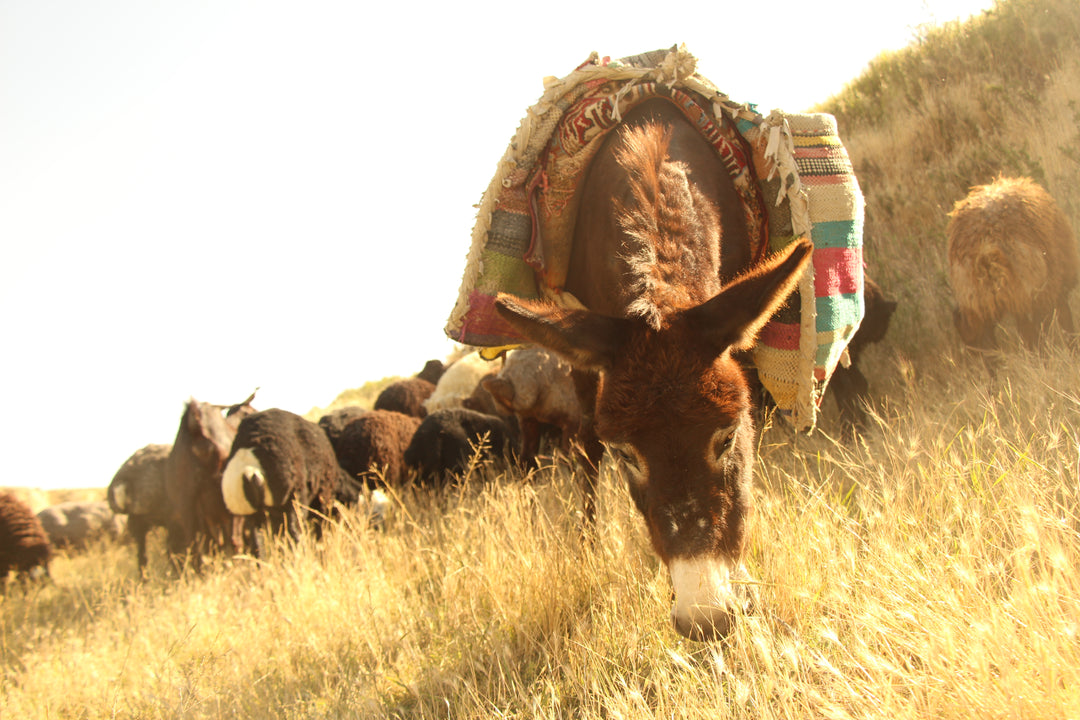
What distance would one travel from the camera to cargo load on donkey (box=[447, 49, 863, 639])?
8.06 feet

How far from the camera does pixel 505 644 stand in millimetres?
3207

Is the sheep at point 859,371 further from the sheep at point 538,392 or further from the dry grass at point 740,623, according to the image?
the sheep at point 538,392

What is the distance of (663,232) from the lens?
305cm

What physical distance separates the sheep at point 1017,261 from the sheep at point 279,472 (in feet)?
19.2

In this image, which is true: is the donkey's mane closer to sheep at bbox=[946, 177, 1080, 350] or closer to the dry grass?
the dry grass

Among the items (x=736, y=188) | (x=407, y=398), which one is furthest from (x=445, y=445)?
(x=736, y=188)

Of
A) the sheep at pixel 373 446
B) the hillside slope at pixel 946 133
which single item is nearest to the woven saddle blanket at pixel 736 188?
the hillside slope at pixel 946 133

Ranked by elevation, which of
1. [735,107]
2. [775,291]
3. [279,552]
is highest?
[735,107]

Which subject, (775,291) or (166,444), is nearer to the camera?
(775,291)

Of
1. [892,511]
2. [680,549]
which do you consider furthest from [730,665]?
[892,511]

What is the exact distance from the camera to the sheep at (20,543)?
891 centimetres

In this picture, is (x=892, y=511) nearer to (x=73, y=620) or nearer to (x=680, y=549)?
(x=680, y=549)

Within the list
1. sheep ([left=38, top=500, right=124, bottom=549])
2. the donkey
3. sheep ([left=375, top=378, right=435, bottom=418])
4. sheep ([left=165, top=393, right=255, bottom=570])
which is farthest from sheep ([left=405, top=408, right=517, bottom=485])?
sheep ([left=38, top=500, right=124, bottom=549])

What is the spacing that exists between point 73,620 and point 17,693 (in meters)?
2.55
